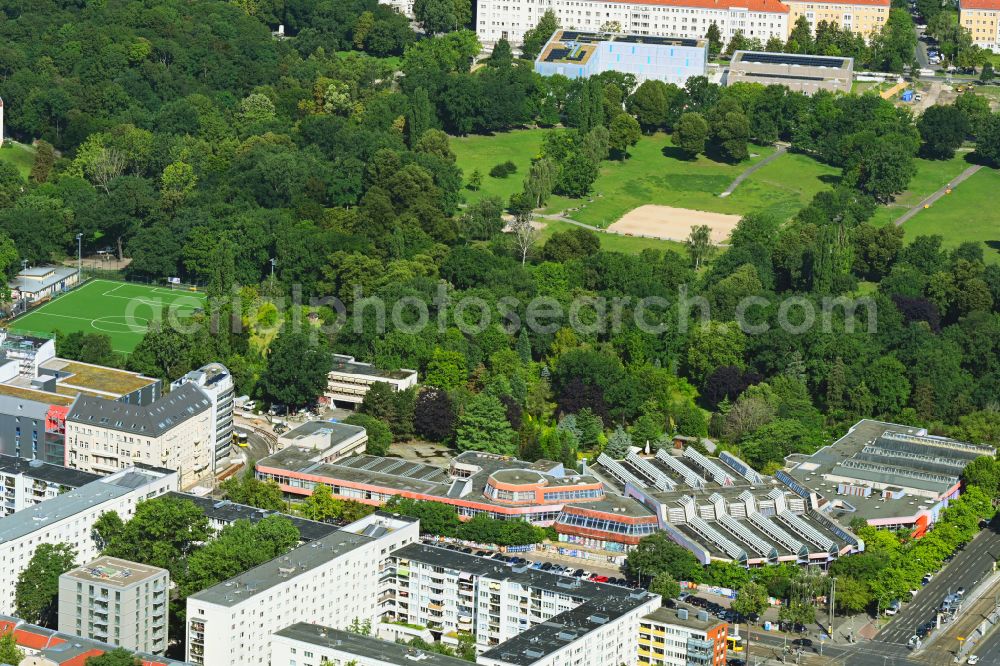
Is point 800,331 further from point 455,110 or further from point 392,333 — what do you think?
point 455,110

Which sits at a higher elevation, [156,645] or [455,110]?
[455,110]

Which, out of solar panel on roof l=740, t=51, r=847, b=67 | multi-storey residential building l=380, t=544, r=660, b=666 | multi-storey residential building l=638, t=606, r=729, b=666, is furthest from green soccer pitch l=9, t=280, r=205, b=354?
solar panel on roof l=740, t=51, r=847, b=67

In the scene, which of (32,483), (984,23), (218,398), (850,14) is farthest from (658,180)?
(32,483)

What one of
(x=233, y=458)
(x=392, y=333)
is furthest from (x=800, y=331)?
(x=233, y=458)

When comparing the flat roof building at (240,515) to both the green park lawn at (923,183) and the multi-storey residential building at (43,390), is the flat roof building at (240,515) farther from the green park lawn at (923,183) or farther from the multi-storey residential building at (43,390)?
the green park lawn at (923,183)

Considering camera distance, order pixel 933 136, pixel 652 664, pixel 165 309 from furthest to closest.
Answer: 1. pixel 933 136
2. pixel 165 309
3. pixel 652 664

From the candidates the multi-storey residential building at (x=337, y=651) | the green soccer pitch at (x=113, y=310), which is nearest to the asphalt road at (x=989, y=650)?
the multi-storey residential building at (x=337, y=651)
